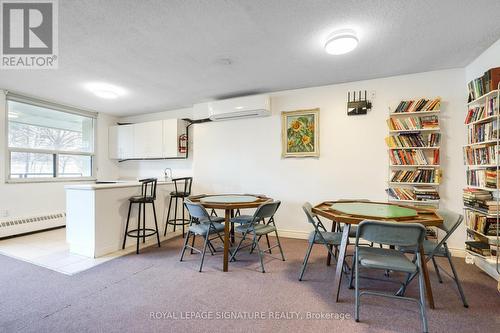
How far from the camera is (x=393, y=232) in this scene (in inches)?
67.2

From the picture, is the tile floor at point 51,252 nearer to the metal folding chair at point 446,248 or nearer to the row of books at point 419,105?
the metal folding chair at point 446,248

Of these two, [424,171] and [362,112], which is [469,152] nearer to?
[424,171]

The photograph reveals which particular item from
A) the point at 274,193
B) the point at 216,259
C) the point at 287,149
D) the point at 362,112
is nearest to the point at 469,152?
the point at 362,112

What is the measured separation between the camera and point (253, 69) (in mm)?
3152

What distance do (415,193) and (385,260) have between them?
5.98ft

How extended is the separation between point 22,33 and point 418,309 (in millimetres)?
4443

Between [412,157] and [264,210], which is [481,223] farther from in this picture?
[264,210]

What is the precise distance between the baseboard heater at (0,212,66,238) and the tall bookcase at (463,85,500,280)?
6.56 metres

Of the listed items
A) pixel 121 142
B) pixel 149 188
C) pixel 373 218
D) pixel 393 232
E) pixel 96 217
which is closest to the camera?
pixel 393 232

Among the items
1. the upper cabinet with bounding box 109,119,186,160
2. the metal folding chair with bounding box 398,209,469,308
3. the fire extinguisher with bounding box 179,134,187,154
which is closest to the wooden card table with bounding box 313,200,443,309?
the metal folding chair with bounding box 398,209,469,308

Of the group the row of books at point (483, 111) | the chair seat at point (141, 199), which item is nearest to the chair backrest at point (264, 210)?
the chair seat at point (141, 199)

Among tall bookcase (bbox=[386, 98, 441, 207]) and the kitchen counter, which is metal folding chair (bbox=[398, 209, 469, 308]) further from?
the kitchen counter

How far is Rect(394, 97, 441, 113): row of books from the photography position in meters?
3.05

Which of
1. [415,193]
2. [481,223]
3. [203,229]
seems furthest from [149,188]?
[481,223]
